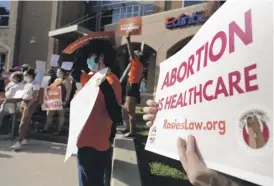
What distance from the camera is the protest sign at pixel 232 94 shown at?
1086 millimetres

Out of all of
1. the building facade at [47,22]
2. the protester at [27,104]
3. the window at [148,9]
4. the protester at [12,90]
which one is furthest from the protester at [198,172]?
the window at [148,9]

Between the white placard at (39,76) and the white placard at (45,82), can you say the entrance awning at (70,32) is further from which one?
the white placard at (39,76)

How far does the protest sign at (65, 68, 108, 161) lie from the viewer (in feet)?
9.35

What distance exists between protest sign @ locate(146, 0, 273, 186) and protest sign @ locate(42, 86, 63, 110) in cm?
666

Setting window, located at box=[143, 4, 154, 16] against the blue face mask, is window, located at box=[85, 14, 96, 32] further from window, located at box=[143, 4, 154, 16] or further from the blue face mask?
the blue face mask

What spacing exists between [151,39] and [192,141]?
16408mm

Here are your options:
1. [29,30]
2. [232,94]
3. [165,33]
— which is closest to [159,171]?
[232,94]

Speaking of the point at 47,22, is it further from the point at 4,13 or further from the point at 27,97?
the point at 27,97

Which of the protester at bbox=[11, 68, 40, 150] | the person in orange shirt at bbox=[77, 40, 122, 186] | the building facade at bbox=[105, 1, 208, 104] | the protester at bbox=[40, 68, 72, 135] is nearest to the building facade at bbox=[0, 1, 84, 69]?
the building facade at bbox=[105, 1, 208, 104]

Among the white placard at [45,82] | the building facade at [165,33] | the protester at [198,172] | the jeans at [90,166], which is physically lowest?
the jeans at [90,166]

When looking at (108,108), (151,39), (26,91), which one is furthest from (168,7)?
(108,108)

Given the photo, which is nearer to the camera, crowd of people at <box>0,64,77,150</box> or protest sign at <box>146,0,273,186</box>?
protest sign at <box>146,0,273,186</box>

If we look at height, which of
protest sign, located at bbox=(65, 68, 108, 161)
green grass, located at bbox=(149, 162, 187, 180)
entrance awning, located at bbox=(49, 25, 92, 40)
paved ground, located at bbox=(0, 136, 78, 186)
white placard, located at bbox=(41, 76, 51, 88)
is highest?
entrance awning, located at bbox=(49, 25, 92, 40)

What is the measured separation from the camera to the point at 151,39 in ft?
57.6
